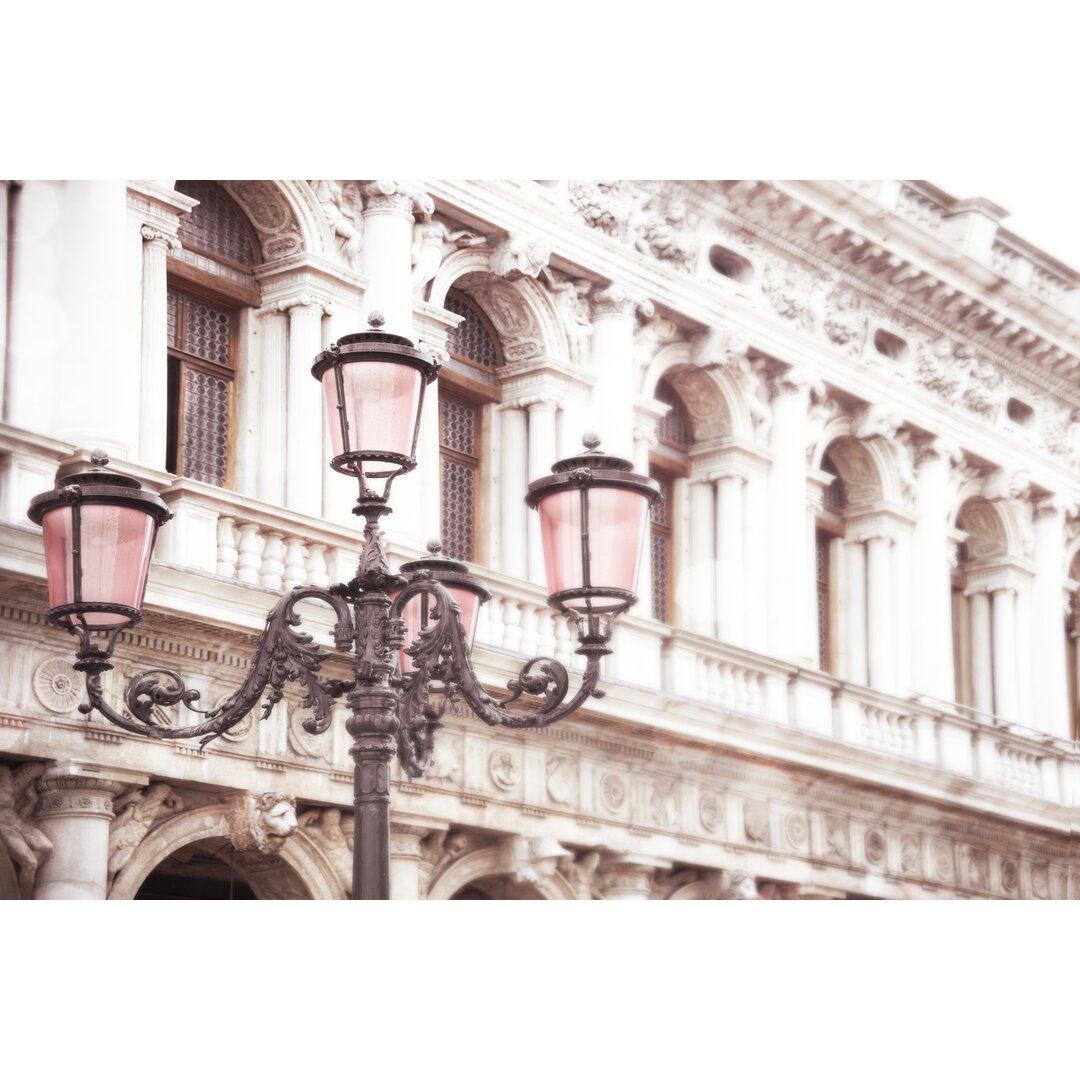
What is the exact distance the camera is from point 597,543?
7.04 metres

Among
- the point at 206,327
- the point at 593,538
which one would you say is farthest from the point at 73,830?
the point at 593,538

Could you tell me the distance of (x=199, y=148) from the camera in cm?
941

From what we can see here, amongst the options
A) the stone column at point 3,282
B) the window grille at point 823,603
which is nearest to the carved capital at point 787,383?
the window grille at point 823,603

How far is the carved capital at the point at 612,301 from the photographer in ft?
44.3

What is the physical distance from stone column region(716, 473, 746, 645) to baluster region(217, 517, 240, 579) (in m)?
4.35

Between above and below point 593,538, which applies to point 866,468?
above

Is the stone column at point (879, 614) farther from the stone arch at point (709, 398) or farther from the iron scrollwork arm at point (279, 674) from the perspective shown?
the iron scrollwork arm at point (279, 674)

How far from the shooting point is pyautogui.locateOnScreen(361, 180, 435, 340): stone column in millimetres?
11930

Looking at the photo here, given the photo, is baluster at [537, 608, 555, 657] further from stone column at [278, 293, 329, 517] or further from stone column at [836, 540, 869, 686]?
stone column at [836, 540, 869, 686]

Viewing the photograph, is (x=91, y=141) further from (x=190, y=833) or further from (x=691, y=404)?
(x=691, y=404)

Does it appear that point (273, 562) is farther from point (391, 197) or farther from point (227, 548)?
point (391, 197)

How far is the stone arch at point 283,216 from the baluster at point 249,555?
1.80 meters

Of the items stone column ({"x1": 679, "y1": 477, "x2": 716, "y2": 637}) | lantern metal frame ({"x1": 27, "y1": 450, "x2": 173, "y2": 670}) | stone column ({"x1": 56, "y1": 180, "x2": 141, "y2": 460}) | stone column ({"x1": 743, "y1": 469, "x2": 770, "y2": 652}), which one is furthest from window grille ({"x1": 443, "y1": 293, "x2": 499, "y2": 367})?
lantern metal frame ({"x1": 27, "y1": 450, "x2": 173, "y2": 670})

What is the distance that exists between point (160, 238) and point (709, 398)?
477 cm
